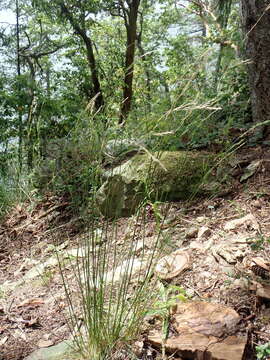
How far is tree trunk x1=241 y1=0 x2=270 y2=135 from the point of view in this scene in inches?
109

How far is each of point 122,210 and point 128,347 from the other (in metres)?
1.70

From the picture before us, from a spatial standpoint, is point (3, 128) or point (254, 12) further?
point (3, 128)

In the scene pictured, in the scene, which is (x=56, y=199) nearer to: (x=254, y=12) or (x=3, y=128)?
(x=254, y=12)

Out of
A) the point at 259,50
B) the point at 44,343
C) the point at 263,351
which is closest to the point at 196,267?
the point at 263,351

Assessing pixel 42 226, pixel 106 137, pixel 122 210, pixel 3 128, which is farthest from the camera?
pixel 3 128

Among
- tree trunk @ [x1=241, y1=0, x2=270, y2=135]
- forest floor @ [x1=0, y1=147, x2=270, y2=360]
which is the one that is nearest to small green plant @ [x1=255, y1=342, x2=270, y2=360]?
forest floor @ [x1=0, y1=147, x2=270, y2=360]

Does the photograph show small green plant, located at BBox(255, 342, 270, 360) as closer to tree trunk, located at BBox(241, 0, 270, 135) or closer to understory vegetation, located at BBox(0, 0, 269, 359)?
understory vegetation, located at BBox(0, 0, 269, 359)

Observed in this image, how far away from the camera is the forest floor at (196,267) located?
1460 mm

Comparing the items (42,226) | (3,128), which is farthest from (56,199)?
(3,128)

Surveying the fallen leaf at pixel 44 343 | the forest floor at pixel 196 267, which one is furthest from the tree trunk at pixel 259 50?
the fallen leaf at pixel 44 343

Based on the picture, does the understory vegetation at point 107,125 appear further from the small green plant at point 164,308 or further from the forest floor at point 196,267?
the forest floor at point 196,267

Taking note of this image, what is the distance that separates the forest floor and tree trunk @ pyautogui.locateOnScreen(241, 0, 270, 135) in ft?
1.37

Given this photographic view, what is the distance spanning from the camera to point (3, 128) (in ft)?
19.9

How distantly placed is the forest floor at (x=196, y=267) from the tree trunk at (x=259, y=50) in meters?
0.42
